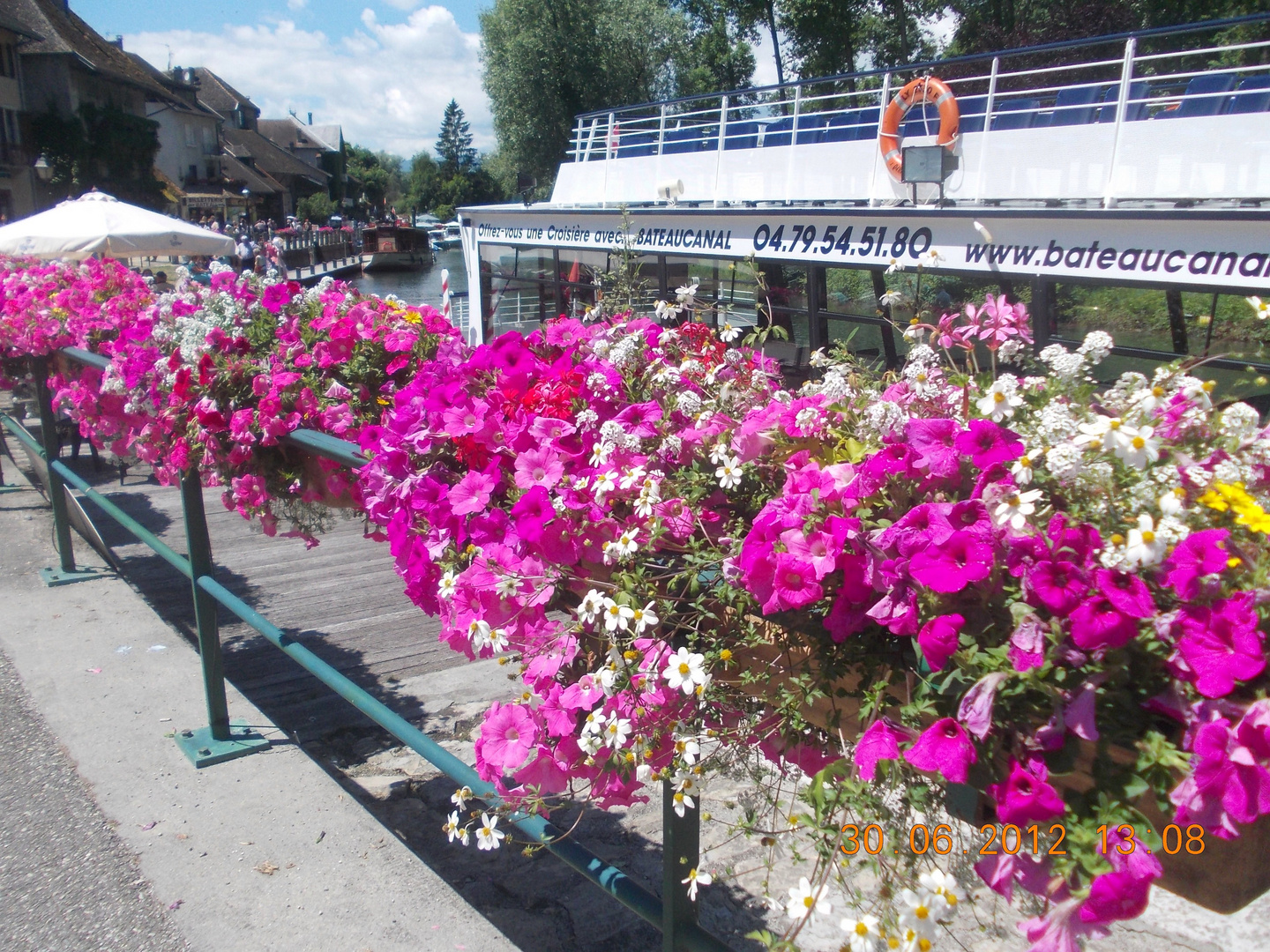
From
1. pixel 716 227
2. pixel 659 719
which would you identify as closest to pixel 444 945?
pixel 659 719

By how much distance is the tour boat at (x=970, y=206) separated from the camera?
245 inches

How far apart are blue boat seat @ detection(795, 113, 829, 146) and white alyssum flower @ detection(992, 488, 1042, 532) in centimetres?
932

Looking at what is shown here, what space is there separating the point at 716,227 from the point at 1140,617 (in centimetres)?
944

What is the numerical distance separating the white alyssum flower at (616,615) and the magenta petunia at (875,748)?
1.28ft

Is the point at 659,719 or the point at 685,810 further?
the point at 685,810

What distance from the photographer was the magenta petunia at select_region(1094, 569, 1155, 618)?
937 mm

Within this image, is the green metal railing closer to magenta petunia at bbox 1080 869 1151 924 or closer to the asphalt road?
the asphalt road

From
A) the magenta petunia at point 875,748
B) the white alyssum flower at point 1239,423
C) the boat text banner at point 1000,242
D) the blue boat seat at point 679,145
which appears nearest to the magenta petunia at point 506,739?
the magenta petunia at point 875,748

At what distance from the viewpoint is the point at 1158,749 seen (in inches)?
36.6

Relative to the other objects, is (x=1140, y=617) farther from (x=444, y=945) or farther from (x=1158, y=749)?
(x=444, y=945)

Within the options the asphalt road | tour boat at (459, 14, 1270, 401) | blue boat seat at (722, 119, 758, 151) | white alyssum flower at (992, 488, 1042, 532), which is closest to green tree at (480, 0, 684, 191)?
tour boat at (459, 14, 1270, 401)

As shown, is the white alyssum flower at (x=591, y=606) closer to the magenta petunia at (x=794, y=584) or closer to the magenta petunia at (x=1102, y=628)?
the magenta petunia at (x=794, y=584)
